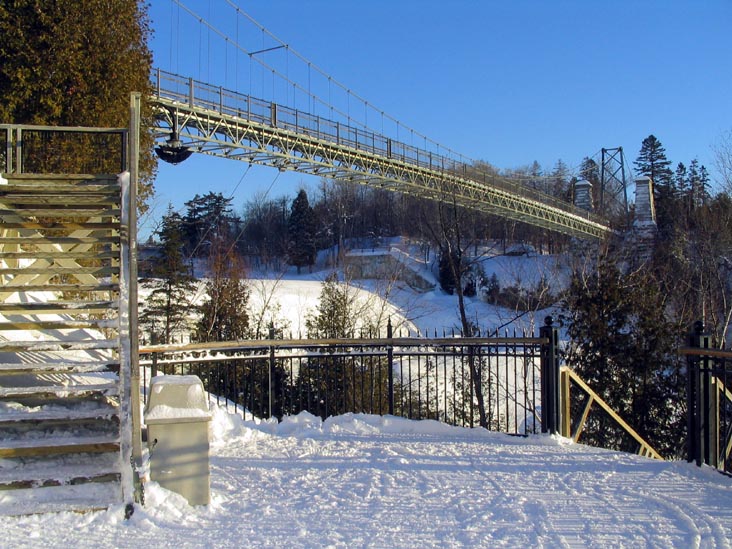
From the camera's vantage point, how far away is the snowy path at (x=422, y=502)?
13.6 feet

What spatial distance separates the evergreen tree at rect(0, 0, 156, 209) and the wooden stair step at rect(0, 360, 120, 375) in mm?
5841

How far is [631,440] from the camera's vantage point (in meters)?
10.3

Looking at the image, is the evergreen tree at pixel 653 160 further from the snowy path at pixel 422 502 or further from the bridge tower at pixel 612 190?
the snowy path at pixel 422 502

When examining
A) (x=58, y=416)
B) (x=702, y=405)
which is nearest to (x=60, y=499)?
(x=58, y=416)

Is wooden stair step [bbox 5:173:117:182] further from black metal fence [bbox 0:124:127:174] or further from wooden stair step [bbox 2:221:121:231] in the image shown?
black metal fence [bbox 0:124:127:174]

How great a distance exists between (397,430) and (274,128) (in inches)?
651

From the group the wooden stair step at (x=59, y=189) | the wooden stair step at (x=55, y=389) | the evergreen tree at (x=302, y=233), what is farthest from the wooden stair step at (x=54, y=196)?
the evergreen tree at (x=302, y=233)

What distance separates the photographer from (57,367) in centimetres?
518

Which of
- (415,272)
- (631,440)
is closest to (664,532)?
(631,440)

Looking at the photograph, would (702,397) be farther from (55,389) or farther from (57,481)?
(55,389)

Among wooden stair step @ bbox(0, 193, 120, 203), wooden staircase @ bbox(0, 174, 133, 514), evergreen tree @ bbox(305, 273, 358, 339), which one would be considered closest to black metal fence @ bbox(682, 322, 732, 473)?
wooden staircase @ bbox(0, 174, 133, 514)

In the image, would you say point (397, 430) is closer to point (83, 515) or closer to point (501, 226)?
point (83, 515)

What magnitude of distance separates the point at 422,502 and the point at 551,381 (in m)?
2.92

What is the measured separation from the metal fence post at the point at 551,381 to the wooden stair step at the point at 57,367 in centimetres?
479
